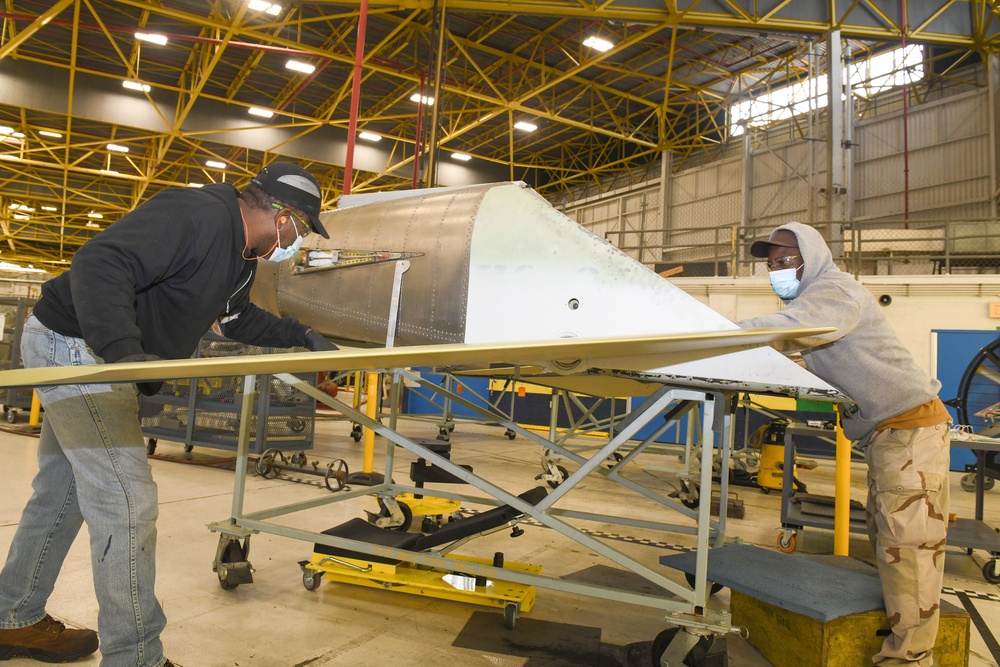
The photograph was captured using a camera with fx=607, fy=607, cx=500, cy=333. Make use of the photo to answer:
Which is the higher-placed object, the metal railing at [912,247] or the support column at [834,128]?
the support column at [834,128]

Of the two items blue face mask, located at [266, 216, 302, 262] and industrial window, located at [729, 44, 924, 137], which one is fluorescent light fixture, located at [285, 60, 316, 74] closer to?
industrial window, located at [729, 44, 924, 137]

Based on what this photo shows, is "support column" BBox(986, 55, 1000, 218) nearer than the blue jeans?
No

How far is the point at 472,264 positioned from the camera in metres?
3.01

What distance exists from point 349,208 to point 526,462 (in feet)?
21.0

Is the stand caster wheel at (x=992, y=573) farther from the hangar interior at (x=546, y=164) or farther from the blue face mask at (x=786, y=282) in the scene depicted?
the blue face mask at (x=786, y=282)

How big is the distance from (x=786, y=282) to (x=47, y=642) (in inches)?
146

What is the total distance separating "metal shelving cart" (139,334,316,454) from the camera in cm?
723

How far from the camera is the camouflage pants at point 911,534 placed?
8.75ft

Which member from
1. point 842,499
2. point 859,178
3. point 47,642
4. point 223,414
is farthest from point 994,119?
point 47,642

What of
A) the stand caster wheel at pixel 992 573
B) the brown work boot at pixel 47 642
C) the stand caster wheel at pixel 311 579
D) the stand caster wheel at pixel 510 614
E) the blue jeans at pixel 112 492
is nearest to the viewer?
the blue jeans at pixel 112 492

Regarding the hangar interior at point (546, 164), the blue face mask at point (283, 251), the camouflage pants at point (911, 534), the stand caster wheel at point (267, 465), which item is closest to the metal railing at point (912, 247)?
the hangar interior at point (546, 164)

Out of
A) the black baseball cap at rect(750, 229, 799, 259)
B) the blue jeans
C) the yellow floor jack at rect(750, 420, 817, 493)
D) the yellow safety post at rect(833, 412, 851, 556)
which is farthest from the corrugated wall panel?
the blue jeans

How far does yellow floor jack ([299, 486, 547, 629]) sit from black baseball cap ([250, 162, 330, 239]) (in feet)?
6.38

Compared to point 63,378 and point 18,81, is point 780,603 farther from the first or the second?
point 18,81
